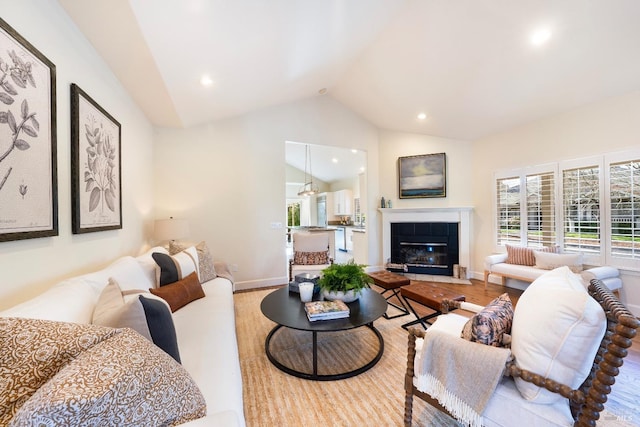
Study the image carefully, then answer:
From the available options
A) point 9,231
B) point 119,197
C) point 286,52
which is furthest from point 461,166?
point 9,231

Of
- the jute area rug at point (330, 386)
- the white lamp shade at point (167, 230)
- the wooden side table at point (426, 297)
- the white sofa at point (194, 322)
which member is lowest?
the jute area rug at point (330, 386)

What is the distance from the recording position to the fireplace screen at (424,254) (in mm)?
4852

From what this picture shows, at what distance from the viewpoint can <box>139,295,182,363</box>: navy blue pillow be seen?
43.0 inches

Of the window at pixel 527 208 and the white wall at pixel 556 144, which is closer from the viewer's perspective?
the white wall at pixel 556 144

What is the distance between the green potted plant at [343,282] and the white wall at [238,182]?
216 cm

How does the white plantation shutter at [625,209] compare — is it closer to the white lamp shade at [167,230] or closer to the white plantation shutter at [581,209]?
the white plantation shutter at [581,209]

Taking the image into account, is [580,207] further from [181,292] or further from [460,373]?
[181,292]

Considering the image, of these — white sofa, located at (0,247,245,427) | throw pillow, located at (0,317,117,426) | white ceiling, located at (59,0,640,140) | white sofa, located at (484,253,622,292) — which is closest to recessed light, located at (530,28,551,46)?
white ceiling, located at (59,0,640,140)

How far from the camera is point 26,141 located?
51.1 inches

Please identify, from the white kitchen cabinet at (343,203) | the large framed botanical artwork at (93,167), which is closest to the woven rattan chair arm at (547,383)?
the large framed botanical artwork at (93,167)

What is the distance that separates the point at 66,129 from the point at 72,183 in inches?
14.0

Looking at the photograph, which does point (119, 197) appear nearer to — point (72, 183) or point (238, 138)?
point (72, 183)

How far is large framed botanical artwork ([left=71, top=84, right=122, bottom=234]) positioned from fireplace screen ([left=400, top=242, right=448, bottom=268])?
4.60 m

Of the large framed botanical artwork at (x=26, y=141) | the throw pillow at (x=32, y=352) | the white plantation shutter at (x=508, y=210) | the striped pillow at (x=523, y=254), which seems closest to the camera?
the throw pillow at (x=32, y=352)
